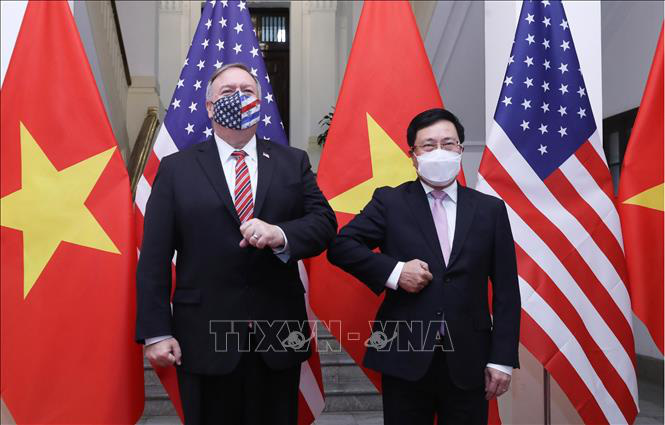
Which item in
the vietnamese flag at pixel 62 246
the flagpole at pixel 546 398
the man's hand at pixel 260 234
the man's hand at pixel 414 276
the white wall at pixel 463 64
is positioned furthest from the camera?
the white wall at pixel 463 64

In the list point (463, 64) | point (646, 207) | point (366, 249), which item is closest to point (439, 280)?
point (366, 249)

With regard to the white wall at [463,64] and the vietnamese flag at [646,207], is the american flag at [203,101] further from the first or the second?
the white wall at [463,64]

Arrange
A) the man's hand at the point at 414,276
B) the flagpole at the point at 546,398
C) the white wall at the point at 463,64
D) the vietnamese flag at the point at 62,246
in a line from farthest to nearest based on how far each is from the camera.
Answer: the white wall at the point at 463,64 → the flagpole at the point at 546,398 → the vietnamese flag at the point at 62,246 → the man's hand at the point at 414,276

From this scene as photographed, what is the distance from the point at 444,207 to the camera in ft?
6.40

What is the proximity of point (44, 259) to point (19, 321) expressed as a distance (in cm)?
22

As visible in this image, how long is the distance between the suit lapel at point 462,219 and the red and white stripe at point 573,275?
615 mm

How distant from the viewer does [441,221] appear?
1924 millimetres

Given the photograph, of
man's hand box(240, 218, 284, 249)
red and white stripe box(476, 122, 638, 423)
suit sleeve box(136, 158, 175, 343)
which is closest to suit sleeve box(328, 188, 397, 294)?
man's hand box(240, 218, 284, 249)

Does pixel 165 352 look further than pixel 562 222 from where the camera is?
No

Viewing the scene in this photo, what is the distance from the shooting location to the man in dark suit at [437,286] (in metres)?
1.79

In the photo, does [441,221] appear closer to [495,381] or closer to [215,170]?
[495,381]

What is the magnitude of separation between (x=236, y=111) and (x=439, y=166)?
2.08 feet

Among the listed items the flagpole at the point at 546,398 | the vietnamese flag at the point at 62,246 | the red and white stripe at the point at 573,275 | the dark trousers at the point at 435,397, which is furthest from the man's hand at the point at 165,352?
the flagpole at the point at 546,398

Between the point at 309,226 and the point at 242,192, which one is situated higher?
the point at 242,192
